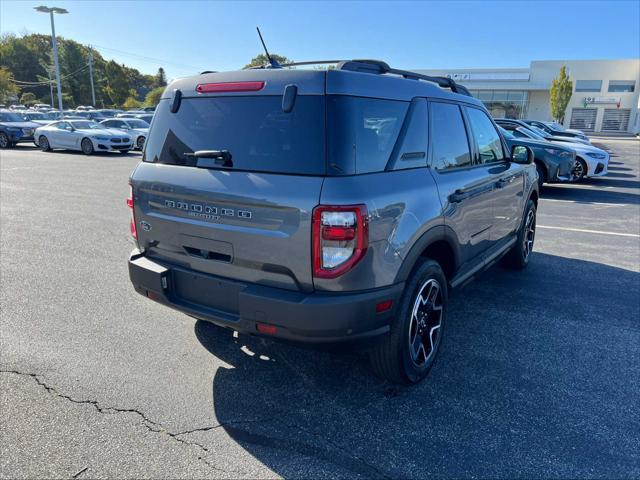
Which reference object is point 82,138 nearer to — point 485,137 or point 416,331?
point 485,137

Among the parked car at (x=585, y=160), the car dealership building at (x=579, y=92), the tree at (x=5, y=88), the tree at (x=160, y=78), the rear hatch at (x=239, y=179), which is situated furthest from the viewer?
the tree at (x=160, y=78)

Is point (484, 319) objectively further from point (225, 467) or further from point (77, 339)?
point (77, 339)

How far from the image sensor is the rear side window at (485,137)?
13.3ft

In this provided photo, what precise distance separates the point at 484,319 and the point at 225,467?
110 inches

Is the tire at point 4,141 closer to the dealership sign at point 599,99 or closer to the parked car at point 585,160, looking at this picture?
the parked car at point 585,160

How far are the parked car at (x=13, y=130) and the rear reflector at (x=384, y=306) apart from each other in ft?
81.2

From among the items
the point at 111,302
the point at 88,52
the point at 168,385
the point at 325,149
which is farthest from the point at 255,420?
the point at 88,52

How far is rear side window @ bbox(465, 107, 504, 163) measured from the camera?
406 cm

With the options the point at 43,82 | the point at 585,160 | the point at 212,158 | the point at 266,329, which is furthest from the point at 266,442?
the point at 43,82

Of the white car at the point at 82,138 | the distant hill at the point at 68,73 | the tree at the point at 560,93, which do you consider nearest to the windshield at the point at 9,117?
the white car at the point at 82,138

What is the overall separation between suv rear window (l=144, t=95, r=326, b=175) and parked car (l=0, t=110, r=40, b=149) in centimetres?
2329

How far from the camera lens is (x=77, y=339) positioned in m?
3.71

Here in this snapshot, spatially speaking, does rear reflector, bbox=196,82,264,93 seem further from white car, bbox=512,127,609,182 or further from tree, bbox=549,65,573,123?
tree, bbox=549,65,573,123

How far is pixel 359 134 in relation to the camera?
101 inches
